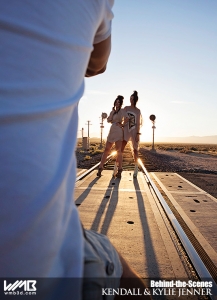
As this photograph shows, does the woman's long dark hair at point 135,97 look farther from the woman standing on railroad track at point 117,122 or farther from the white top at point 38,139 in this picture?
the white top at point 38,139

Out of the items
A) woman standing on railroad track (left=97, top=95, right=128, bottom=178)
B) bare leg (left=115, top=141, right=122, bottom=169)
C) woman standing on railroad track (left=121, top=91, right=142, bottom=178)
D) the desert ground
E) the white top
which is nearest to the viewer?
the white top

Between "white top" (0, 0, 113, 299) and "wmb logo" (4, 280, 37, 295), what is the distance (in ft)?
0.06

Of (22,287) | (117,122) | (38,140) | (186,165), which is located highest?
(117,122)

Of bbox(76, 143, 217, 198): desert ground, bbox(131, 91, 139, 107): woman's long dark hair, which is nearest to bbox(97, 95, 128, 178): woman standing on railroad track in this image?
bbox(131, 91, 139, 107): woman's long dark hair

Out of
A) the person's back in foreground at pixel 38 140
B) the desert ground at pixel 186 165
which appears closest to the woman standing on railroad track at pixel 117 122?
the desert ground at pixel 186 165

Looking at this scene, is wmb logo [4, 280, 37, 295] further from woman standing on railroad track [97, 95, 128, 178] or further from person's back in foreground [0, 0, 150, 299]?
woman standing on railroad track [97, 95, 128, 178]

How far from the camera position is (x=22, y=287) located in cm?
64

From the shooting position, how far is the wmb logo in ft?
2.07

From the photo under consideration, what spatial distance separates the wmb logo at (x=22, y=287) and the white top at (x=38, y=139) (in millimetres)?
19

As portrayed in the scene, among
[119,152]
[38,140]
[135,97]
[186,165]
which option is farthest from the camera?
[186,165]

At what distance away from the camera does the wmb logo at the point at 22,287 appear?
63 cm

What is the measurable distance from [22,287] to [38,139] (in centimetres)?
34

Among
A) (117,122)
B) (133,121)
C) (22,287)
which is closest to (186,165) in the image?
(133,121)

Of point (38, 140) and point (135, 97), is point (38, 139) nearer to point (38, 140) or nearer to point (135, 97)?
point (38, 140)
